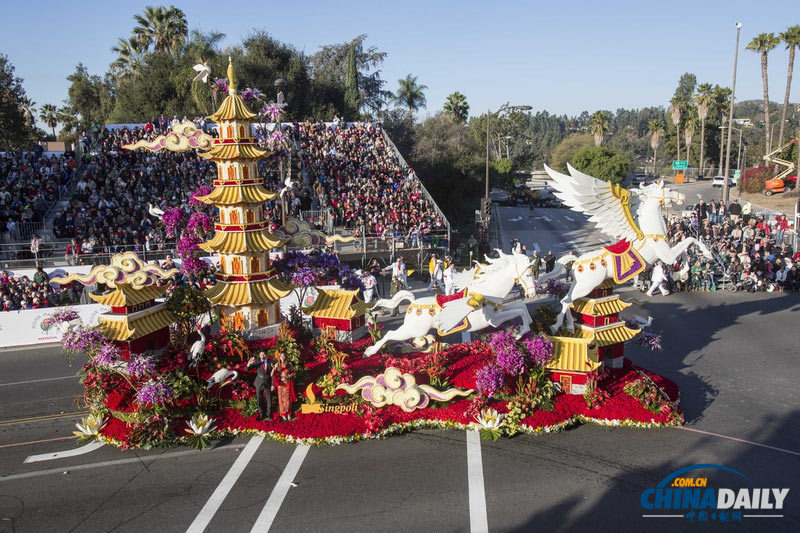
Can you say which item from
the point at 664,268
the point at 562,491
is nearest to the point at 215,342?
the point at 562,491

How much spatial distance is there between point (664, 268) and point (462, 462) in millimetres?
17153

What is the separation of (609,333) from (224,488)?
9.28 meters

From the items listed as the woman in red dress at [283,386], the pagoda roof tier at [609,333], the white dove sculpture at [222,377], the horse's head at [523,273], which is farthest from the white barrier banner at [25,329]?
the pagoda roof tier at [609,333]

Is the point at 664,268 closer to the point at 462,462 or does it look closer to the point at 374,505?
the point at 462,462

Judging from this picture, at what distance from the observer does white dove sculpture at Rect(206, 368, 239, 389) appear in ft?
40.9

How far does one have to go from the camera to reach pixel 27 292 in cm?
1973

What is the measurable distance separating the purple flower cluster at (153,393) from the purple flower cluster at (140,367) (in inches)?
10.8

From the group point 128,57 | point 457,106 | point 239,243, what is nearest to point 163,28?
point 128,57

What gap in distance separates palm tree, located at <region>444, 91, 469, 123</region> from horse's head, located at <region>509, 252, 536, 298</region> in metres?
55.6

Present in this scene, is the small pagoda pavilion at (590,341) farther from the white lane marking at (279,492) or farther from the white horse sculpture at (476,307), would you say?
the white lane marking at (279,492)

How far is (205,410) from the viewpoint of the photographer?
12.4 m

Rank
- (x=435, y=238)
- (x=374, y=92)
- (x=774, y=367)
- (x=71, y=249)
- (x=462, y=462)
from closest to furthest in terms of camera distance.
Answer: (x=462, y=462) < (x=774, y=367) < (x=71, y=249) < (x=435, y=238) < (x=374, y=92)

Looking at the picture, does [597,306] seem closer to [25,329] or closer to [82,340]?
[82,340]

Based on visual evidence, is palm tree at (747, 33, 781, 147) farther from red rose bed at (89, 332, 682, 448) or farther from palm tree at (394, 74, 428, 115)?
red rose bed at (89, 332, 682, 448)
